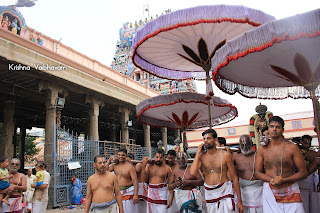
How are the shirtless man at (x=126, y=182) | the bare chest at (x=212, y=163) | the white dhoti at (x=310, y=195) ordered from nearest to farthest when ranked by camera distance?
the bare chest at (x=212, y=163), the white dhoti at (x=310, y=195), the shirtless man at (x=126, y=182)

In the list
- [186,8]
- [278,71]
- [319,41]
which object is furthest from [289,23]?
[186,8]

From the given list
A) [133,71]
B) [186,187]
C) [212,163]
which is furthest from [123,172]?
[133,71]

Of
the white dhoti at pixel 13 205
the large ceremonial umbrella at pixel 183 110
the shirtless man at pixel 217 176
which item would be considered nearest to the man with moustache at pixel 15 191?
the white dhoti at pixel 13 205

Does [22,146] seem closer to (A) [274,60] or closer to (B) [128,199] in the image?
(B) [128,199]

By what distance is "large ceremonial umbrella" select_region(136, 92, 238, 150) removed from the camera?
9320 millimetres

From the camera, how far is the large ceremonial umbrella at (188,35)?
6.47m

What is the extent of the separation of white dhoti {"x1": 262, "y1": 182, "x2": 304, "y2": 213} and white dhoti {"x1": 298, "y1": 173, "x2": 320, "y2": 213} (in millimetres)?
1640

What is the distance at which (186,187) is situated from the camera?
602 centimetres

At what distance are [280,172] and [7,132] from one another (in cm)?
1441

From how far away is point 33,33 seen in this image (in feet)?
39.5

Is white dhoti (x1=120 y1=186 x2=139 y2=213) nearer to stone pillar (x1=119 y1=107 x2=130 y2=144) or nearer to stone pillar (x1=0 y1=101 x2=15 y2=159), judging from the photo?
stone pillar (x1=0 y1=101 x2=15 y2=159)

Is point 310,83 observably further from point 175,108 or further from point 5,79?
point 5,79

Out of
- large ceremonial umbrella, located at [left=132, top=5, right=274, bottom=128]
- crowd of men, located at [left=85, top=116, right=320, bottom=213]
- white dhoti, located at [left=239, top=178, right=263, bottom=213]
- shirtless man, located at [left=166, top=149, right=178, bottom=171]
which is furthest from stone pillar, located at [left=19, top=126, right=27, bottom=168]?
white dhoti, located at [left=239, top=178, right=263, bottom=213]

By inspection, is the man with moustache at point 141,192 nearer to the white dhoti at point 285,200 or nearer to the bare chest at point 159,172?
the bare chest at point 159,172
